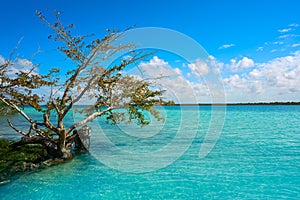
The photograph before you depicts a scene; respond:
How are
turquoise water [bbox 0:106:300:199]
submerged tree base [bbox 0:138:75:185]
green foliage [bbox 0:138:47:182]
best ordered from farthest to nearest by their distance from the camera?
1. green foliage [bbox 0:138:47:182]
2. submerged tree base [bbox 0:138:75:185]
3. turquoise water [bbox 0:106:300:199]

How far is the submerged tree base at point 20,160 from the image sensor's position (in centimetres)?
1015

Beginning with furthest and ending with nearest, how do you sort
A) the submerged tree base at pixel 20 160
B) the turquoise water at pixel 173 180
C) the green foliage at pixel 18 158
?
the green foliage at pixel 18 158
the submerged tree base at pixel 20 160
the turquoise water at pixel 173 180

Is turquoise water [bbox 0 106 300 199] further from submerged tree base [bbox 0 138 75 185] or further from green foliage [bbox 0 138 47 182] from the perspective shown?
green foliage [bbox 0 138 47 182]

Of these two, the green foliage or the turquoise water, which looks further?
the green foliage

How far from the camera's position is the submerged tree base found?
10.1 meters

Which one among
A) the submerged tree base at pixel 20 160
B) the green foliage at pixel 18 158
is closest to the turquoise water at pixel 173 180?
the submerged tree base at pixel 20 160

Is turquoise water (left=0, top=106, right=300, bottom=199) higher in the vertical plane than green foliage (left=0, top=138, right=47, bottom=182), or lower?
lower

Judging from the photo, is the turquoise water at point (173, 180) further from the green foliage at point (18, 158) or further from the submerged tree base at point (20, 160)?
the green foliage at point (18, 158)

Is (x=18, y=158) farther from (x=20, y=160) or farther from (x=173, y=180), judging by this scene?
(x=173, y=180)

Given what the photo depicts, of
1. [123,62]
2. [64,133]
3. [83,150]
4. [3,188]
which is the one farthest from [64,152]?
[123,62]

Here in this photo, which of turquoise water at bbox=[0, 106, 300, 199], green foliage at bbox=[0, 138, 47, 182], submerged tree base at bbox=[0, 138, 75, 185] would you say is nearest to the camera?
turquoise water at bbox=[0, 106, 300, 199]

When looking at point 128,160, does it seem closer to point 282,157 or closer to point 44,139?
point 44,139

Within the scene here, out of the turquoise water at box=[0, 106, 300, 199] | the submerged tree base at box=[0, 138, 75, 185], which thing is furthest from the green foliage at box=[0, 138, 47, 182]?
the turquoise water at box=[0, 106, 300, 199]

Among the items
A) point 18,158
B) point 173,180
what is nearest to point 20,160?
point 18,158
